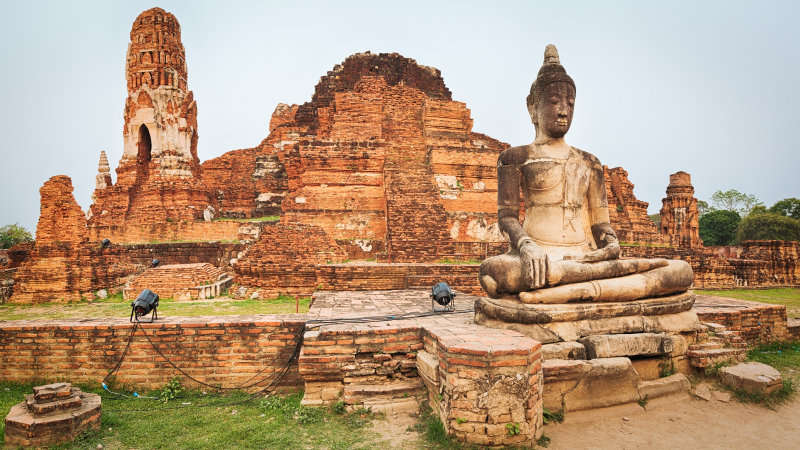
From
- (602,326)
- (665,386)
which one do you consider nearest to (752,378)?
(665,386)

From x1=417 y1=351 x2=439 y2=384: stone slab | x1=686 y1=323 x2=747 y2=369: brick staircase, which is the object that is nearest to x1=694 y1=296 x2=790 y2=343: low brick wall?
x1=686 y1=323 x2=747 y2=369: brick staircase

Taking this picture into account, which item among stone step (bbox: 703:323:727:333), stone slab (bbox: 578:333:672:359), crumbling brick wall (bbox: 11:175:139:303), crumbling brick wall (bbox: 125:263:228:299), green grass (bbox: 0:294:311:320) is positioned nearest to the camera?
stone slab (bbox: 578:333:672:359)

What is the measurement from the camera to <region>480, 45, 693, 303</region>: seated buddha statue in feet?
13.6

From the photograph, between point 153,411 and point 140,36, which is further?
point 140,36

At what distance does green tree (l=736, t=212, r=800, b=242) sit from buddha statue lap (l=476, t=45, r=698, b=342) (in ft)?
102

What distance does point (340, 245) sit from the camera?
11.4 meters

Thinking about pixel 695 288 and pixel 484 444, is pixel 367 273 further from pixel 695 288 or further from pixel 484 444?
pixel 695 288

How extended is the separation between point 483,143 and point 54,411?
14.5m

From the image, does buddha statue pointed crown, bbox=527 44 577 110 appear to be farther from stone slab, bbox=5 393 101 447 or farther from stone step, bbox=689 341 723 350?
stone slab, bbox=5 393 101 447

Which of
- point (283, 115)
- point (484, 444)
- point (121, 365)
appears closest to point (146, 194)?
point (283, 115)

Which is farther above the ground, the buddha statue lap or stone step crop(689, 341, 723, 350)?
the buddha statue lap

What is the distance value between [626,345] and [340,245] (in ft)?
27.5

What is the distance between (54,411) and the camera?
3379mm

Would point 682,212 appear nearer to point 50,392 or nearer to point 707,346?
point 707,346
